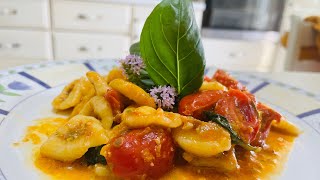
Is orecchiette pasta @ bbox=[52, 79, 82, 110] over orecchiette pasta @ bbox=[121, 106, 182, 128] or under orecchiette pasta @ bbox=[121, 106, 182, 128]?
under

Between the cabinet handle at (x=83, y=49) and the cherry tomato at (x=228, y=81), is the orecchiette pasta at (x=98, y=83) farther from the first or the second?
the cabinet handle at (x=83, y=49)

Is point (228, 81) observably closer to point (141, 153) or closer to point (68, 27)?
point (141, 153)

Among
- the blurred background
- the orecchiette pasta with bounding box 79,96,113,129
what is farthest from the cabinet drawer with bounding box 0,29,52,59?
the orecchiette pasta with bounding box 79,96,113,129

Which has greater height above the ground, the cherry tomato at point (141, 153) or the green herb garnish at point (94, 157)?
the cherry tomato at point (141, 153)

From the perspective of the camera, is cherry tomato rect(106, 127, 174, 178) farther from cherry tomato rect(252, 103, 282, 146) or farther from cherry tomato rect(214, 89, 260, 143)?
cherry tomato rect(252, 103, 282, 146)

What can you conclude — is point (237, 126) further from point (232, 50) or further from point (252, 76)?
point (232, 50)

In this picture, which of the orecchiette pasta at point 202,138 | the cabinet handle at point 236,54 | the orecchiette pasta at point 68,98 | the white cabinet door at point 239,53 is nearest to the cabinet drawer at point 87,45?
the white cabinet door at point 239,53

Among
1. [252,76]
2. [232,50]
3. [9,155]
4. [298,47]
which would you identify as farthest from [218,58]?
[9,155]
